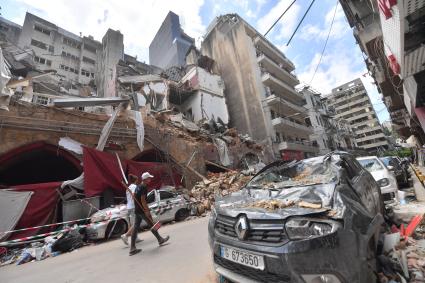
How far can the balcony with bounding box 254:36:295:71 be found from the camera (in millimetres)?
34650

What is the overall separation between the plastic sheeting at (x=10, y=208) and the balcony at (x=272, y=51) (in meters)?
33.0

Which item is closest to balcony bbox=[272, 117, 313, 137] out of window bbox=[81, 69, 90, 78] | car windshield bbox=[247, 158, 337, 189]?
car windshield bbox=[247, 158, 337, 189]

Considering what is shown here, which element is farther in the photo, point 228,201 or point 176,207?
point 176,207

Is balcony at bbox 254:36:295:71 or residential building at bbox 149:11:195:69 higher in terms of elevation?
residential building at bbox 149:11:195:69

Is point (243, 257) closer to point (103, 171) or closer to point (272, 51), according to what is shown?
point (103, 171)

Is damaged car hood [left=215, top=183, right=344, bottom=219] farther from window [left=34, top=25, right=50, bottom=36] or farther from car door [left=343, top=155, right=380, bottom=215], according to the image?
window [left=34, top=25, right=50, bottom=36]

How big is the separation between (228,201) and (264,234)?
1.02 meters

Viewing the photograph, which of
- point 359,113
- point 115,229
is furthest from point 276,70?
point 359,113

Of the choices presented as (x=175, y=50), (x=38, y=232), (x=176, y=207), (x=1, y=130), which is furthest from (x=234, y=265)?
(x=175, y=50)

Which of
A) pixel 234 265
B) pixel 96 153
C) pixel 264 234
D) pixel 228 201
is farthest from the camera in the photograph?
pixel 96 153

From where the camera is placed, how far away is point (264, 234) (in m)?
2.46

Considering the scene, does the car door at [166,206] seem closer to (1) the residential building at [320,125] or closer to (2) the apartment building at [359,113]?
(1) the residential building at [320,125]

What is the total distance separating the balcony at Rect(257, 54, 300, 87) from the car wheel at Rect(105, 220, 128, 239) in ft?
95.4

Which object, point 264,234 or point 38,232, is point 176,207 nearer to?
point 38,232
